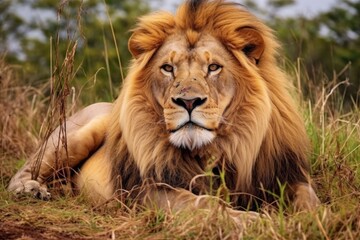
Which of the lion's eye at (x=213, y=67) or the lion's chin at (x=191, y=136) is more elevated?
the lion's eye at (x=213, y=67)

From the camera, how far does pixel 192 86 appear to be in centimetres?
460

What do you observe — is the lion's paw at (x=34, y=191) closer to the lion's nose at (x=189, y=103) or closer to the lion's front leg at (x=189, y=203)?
the lion's front leg at (x=189, y=203)

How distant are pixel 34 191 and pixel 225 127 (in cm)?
129

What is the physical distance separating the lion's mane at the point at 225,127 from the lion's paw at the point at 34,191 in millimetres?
448

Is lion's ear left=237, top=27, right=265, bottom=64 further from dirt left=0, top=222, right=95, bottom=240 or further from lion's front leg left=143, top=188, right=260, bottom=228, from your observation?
dirt left=0, top=222, right=95, bottom=240

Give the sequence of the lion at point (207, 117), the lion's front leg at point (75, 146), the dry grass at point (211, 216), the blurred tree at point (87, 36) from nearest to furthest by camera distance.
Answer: the dry grass at point (211, 216) < the lion at point (207, 117) < the lion's front leg at point (75, 146) < the blurred tree at point (87, 36)

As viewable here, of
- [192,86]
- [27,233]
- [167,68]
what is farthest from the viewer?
[167,68]

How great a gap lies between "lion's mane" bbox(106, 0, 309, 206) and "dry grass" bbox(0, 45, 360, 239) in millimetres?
260

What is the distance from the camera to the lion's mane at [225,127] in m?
4.81

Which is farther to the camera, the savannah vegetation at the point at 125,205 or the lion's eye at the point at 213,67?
the lion's eye at the point at 213,67

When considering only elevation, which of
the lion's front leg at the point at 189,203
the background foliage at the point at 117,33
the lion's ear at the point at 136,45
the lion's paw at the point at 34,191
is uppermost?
the lion's ear at the point at 136,45

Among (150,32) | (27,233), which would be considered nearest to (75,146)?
(150,32)

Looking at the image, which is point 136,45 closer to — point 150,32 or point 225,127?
point 150,32

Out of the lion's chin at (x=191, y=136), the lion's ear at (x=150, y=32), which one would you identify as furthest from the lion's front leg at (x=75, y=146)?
the lion's chin at (x=191, y=136)
